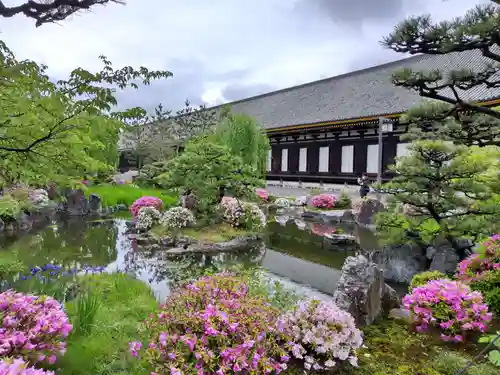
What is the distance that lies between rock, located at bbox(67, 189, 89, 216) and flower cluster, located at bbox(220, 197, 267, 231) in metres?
8.72

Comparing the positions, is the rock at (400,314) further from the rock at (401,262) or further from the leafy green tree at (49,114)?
the leafy green tree at (49,114)

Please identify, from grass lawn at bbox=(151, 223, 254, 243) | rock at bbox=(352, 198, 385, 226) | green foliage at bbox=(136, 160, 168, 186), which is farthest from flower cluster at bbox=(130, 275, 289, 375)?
green foliage at bbox=(136, 160, 168, 186)

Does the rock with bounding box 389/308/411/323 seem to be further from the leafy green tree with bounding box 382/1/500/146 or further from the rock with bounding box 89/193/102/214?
the rock with bounding box 89/193/102/214

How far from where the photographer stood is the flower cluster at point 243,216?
12.0 m

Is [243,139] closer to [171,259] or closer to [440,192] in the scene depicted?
[171,259]

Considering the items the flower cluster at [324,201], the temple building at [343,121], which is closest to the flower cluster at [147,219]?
the flower cluster at [324,201]

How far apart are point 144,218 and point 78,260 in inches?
149

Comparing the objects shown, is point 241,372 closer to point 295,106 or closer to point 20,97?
point 20,97

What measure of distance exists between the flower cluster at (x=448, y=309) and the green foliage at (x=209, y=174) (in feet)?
27.6

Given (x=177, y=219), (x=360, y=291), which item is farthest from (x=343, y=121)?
(x=360, y=291)

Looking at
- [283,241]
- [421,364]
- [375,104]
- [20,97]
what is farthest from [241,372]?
[375,104]

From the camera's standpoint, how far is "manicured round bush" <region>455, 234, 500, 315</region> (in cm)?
456

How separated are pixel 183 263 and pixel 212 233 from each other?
9.43ft

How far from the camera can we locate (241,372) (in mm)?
2607
